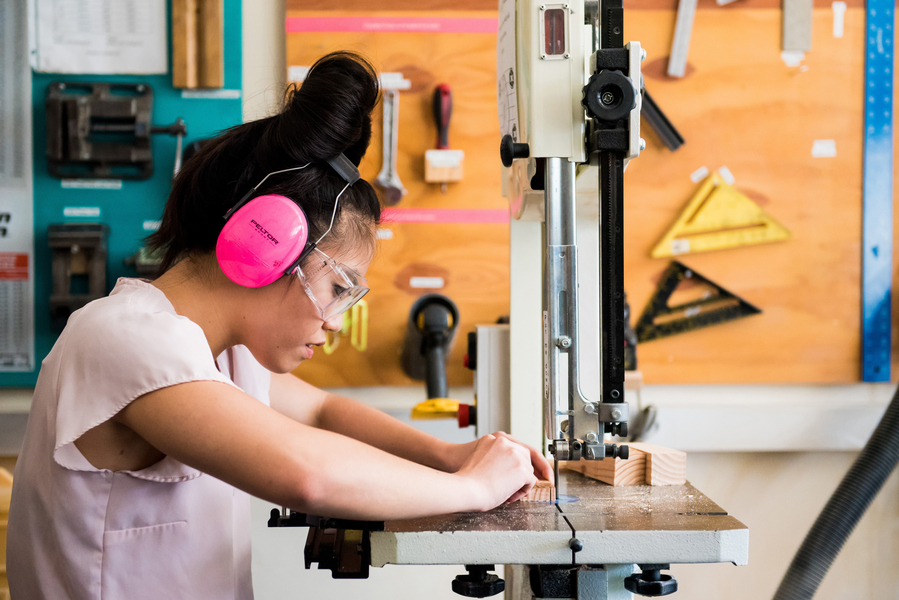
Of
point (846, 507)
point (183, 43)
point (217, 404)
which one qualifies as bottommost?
point (846, 507)

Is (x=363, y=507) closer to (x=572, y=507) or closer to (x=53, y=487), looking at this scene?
(x=572, y=507)

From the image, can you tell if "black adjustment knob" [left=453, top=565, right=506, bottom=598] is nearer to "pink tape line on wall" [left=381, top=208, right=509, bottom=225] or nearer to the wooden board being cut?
the wooden board being cut

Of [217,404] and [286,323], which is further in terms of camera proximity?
[286,323]

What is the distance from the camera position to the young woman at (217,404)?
784mm

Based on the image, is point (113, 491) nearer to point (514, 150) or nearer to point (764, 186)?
point (514, 150)

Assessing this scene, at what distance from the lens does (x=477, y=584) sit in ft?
2.78

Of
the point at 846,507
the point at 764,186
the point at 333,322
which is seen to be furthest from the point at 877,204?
the point at 333,322

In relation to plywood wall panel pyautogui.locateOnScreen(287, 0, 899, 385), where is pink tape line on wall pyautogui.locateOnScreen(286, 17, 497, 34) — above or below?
above

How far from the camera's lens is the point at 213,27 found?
1.91 m

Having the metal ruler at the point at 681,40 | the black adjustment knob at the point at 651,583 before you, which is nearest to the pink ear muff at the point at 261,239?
the black adjustment knob at the point at 651,583

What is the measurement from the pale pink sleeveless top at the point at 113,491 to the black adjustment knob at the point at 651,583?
1.93 ft

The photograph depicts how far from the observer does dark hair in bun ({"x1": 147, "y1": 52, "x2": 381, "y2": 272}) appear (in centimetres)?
95

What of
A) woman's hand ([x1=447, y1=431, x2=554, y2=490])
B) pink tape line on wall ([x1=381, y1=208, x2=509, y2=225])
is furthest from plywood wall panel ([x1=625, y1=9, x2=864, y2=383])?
woman's hand ([x1=447, y1=431, x2=554, y2=490])

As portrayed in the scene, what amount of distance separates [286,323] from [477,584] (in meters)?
0.46
